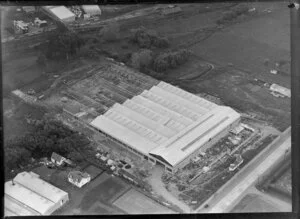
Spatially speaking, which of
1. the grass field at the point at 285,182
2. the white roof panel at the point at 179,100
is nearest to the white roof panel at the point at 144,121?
the white roof panel at the point at 179,100

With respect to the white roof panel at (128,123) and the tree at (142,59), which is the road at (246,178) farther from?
the tree at (142,59)

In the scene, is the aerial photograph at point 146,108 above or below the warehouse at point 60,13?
below

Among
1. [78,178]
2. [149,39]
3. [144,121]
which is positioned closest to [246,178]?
[144,121]

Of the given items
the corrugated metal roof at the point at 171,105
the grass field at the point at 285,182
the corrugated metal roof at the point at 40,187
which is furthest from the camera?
the corrugated metal roof at the point at 171,105

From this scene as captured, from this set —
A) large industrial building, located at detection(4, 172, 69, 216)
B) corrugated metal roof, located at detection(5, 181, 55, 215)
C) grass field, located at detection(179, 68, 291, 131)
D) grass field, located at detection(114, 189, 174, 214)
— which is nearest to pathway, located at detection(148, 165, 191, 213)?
grass field, located at detection(114, 189, 174, 214)

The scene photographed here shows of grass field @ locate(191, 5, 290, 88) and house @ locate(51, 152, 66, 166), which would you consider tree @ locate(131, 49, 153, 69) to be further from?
house @ locate(51, 152, 66, 166)

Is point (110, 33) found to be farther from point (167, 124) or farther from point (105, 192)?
point (105, 192)

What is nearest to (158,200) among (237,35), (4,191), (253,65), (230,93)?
(4,191)
